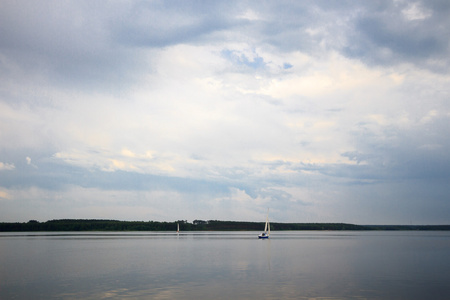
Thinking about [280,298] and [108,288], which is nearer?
[280,298]

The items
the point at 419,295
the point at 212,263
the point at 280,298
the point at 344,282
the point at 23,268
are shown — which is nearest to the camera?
the point at 280,298

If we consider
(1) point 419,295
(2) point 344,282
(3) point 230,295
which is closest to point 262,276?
(2) point 344,282

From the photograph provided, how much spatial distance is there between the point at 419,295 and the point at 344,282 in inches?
249

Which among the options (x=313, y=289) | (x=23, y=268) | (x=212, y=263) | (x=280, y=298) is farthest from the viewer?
(x=212, y=263)

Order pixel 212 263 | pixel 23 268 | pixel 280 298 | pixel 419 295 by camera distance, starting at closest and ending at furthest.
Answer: pixel 280 298
pixel 419 295
pixel 23 268
pixel 212 263

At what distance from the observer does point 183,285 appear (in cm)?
3020

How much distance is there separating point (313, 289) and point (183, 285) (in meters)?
9.72

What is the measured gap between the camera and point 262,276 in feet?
115

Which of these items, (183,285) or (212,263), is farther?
(212,263)

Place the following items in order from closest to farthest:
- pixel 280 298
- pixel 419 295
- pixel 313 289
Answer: pixel 280 298 → pixel 419 295 → pixel 313 289

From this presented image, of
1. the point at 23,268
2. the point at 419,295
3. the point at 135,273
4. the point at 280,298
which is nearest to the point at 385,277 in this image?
the point at 419,295

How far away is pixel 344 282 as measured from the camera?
32.0 metres

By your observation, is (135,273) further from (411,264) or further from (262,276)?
(411,264)

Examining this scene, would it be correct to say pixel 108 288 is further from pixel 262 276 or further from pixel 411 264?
pixel 411 264
